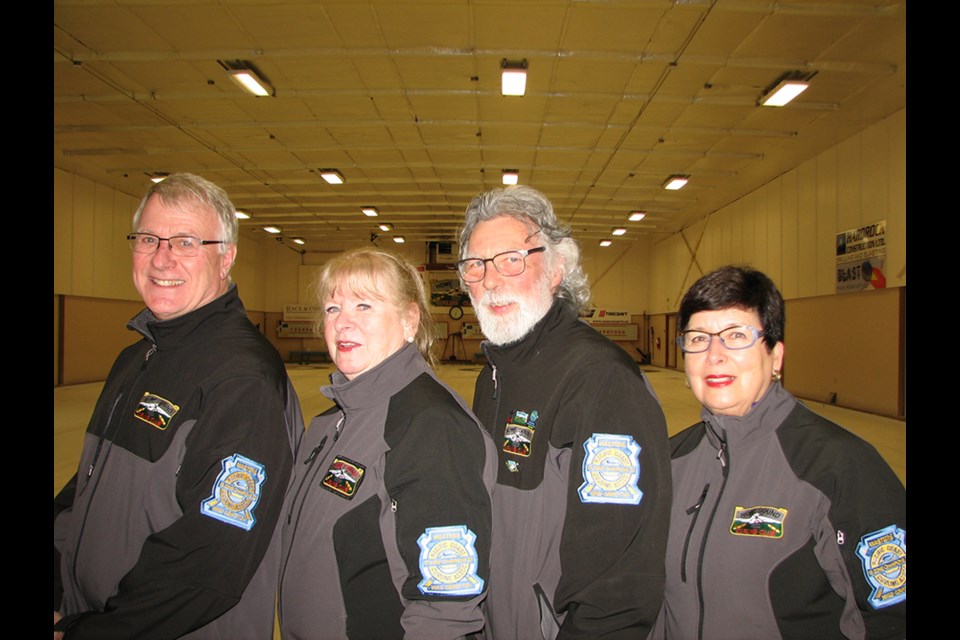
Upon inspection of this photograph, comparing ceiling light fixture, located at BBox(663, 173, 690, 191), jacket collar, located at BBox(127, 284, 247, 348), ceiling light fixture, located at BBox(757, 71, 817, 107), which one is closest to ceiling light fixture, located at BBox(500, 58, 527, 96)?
ceiling light fixture, located at BBox(757, 71, 817, 107)

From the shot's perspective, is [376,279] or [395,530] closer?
[395,530]

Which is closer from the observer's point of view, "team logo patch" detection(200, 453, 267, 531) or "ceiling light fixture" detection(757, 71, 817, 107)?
"team logo patch" detection(200, 453, 267, 531)

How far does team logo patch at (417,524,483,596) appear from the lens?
1.33 m

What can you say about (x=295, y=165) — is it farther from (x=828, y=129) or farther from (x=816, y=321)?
(x=816, y=321)

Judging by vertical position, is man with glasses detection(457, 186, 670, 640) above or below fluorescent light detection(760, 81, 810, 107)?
below

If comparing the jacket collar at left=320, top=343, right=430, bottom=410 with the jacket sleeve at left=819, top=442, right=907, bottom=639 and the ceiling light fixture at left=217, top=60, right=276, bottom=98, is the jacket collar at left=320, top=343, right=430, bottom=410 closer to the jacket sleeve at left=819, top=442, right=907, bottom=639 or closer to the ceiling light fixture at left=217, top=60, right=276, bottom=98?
the jacket sleeve at left=819, top=442, right=907, bottom=639

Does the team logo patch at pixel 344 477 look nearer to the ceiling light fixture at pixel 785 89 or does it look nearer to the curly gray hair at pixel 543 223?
the curly gray hair at pixel 543 223

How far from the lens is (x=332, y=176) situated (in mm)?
13281

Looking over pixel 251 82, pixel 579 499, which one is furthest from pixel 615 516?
pixel 251 82

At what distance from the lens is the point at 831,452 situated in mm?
1495

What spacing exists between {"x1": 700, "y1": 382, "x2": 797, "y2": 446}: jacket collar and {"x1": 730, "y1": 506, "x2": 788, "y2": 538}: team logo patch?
21 centimetres

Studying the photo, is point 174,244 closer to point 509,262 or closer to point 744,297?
point 509,262

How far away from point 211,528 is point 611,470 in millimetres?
1088

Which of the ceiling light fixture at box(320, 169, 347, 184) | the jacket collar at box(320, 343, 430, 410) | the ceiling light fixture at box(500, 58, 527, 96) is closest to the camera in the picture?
the jacket collar at box(320, 343, 430, 410)
